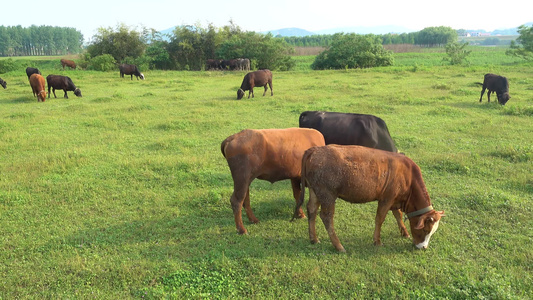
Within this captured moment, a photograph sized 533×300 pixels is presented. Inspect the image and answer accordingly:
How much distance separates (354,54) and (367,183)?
2866 centimetres

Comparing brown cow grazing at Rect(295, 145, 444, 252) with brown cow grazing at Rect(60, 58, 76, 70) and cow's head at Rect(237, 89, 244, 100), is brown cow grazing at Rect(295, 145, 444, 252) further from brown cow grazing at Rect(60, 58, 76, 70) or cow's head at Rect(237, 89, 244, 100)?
brown cow grazing at Rect(60, 58, 76, 70)

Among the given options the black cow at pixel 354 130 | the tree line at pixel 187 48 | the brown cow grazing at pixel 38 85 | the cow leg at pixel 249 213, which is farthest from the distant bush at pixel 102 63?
the cow leg at pixel 249 213

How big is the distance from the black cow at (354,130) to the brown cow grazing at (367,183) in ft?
6.08

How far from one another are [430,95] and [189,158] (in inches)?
483

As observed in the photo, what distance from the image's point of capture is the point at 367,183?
4238mm

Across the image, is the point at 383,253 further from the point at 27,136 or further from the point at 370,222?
the point at 27,136

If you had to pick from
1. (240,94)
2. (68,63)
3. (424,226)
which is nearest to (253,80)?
(240,94)

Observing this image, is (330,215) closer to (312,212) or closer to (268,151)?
(312,212)

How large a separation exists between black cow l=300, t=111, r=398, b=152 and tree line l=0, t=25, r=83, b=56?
356 feet

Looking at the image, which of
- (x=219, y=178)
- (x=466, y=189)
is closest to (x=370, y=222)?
(x=466, y=189)

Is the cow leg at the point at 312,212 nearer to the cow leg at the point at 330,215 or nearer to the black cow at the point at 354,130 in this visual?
the cow leg at the point at 330,215

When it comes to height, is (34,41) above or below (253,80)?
above

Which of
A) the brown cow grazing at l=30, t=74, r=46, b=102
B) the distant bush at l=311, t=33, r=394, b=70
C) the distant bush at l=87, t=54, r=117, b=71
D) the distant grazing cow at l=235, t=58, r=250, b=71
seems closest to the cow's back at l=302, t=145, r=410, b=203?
the brown cow grazing at l=30, t=74, r=46, b=102

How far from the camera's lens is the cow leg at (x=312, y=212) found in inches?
174
